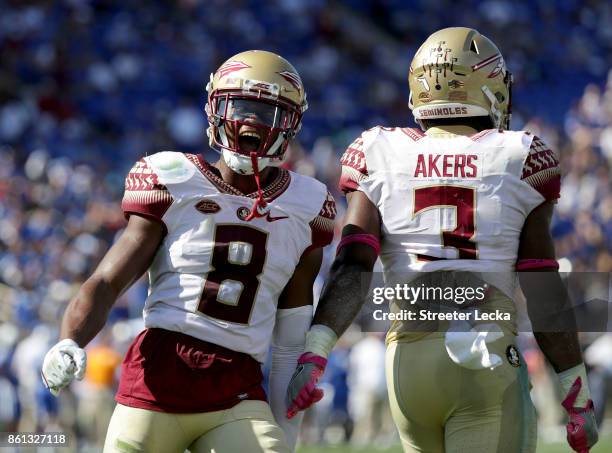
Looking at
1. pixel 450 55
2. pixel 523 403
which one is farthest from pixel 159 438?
pixel 450 55

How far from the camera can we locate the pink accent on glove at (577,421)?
3432 mm

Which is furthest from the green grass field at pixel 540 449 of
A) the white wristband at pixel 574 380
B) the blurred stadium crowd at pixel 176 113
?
the white wristband at pixel 574 380

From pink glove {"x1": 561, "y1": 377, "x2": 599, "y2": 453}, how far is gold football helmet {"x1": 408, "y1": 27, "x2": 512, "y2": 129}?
86 centimetres

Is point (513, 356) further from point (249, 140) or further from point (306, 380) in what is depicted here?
point (249, 140)

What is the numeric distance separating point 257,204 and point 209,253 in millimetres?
206

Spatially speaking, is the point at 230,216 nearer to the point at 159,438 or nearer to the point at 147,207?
the point at 147,207

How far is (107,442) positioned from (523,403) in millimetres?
1195

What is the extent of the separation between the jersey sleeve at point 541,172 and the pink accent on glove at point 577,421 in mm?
554

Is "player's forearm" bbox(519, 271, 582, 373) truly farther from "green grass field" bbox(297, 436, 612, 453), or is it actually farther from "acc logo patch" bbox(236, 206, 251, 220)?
"green grass field" bbox(297, 436, 612, 453)

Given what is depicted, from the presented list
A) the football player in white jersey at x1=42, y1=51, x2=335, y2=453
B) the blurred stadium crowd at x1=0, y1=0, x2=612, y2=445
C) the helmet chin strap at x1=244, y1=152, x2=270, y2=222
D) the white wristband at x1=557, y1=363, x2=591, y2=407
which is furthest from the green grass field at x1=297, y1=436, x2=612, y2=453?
the helmet chin strap at x1=244, y1=152, x2=270, y2=222

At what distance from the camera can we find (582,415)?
3.47m

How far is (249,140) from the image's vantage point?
12.2 feet

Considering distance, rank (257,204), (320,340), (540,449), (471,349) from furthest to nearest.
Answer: (540,449) → (257,204) → (320,340) → (471,349)

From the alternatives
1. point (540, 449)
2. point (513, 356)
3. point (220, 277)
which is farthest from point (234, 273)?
point (540, 449)
